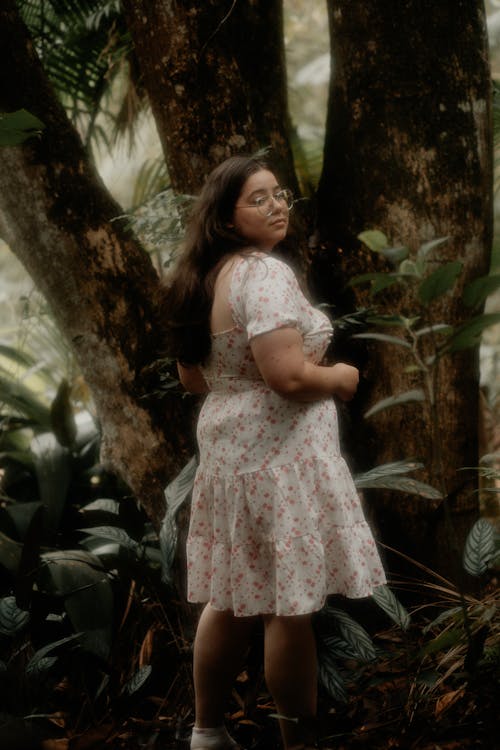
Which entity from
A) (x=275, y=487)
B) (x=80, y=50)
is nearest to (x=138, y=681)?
(x=275, y=487)

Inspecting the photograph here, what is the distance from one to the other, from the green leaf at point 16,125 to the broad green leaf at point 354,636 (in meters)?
1.48

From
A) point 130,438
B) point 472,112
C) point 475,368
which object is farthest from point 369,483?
point 472,112

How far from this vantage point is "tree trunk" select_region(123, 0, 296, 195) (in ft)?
7.47

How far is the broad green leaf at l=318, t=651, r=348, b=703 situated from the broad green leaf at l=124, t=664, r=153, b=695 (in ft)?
1.63

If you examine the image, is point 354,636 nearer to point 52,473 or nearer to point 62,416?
point 52,473

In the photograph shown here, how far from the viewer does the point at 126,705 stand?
86.5 inches

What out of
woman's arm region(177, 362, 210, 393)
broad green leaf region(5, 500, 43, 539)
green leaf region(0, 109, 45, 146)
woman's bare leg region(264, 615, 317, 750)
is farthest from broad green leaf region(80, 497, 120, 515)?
green leaf region(0, 109, 45, 146)

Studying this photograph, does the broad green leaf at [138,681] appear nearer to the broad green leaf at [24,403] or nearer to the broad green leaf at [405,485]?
the broad green leaf at [405,485]

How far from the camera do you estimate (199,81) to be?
2.28m

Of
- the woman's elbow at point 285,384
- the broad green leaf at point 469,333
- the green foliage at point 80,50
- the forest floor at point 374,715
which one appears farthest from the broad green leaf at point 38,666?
the green foliage at point 80,50

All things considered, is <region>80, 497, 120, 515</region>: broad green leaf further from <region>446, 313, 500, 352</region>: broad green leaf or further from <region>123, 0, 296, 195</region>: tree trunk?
<region>446, 313, 500, 352</region>: broad green leaf

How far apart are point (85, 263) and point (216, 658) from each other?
4.02 feet

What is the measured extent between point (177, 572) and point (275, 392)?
0.95 metres

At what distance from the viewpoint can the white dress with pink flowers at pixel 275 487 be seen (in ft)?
5.52
